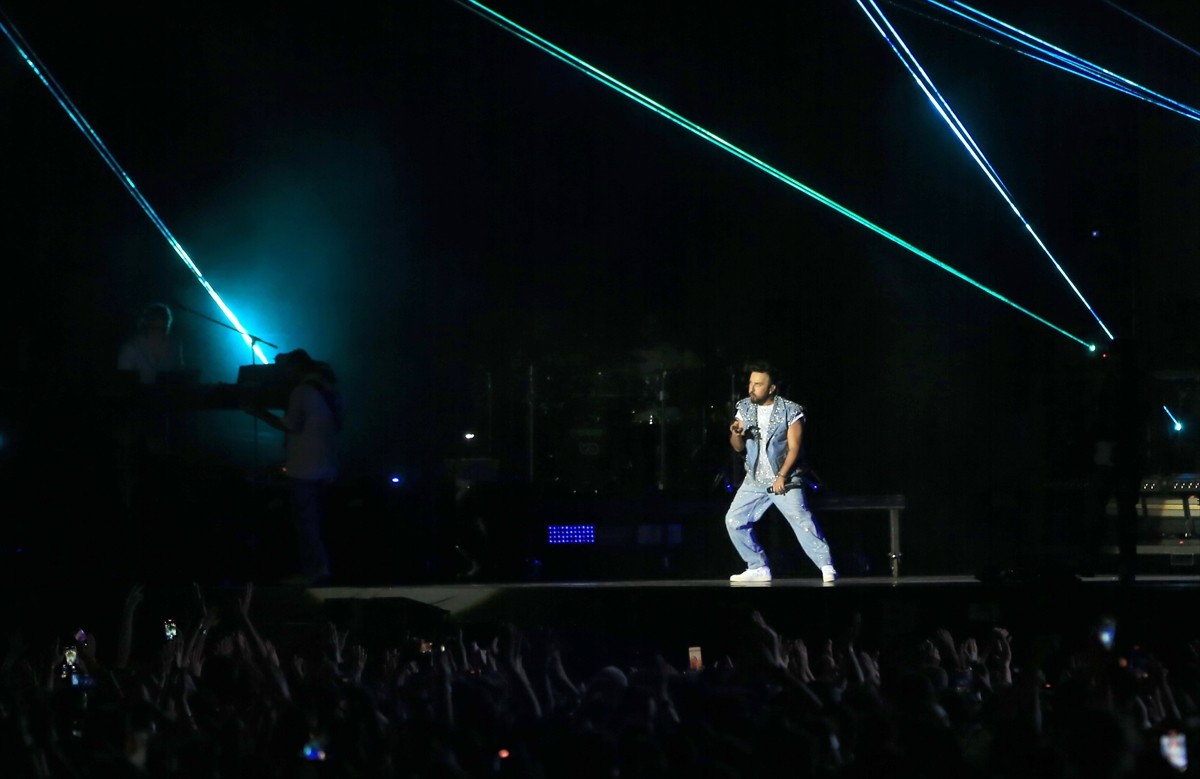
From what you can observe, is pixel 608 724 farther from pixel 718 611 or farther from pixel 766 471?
pixel 766 471

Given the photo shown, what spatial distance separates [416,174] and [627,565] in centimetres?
403

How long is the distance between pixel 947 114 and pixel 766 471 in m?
4.30

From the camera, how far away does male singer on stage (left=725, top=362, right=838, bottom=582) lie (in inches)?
358

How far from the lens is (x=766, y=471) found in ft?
30.1

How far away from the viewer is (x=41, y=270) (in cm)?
1162

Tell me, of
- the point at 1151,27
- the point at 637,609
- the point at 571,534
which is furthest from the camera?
the point at 1151,27

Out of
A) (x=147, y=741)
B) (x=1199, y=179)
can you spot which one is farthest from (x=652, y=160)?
(x=147, y=741)

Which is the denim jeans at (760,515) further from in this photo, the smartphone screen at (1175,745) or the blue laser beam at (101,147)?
the smartphone screen at (1175,745)

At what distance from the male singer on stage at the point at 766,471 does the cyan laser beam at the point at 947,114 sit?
3.73 meters

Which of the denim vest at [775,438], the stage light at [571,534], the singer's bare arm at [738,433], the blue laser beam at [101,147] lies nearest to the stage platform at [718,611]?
the denim vest at [775,438]

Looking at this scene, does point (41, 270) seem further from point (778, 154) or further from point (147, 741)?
point (147, 741)

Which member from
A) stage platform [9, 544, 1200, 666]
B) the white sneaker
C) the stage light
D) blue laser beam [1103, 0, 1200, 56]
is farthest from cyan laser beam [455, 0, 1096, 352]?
stage platform [9, 544, 1200, 666]

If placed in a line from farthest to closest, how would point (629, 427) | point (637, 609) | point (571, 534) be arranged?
point (629, 427)
point (571, 534)
point (637, 609)

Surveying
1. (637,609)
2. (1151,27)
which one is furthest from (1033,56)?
(637,609)
